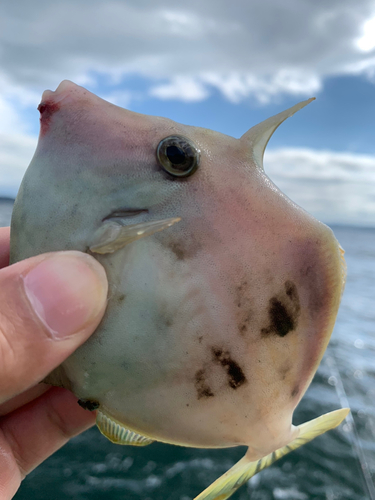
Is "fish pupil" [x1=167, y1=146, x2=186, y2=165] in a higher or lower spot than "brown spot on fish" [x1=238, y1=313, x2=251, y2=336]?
higher

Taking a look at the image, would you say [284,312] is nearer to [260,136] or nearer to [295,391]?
[295,391]

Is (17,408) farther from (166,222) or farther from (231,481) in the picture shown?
(166,222)

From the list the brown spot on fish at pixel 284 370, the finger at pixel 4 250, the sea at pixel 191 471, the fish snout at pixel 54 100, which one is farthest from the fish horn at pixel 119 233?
the sea at pixel 191 471

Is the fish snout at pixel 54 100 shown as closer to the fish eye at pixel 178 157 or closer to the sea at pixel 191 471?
the fish eye at pixel 178 157

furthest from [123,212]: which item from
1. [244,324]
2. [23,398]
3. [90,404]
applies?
[23,398]

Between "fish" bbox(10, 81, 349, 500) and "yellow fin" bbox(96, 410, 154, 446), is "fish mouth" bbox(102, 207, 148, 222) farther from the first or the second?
"yellow fin" bbox(96, 410, 154, 446)

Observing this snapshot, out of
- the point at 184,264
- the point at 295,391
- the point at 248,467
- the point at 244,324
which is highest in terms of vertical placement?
the point at 184,264

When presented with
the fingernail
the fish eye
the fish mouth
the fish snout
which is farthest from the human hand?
the fish snout
